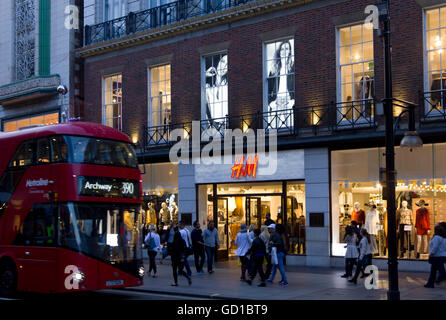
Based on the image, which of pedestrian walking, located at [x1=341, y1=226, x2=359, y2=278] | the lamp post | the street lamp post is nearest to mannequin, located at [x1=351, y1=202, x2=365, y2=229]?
pedestrian walking, located at [x1=341, y1=226, x2=359, y2=278]

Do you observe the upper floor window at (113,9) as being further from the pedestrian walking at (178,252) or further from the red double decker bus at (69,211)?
the pedestrian walking at (178,252)

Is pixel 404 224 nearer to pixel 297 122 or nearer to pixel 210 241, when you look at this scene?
pixel 297 122

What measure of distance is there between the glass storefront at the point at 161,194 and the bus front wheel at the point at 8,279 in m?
10.9

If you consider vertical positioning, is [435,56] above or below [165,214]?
above

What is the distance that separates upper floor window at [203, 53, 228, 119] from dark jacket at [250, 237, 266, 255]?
26.9 feet

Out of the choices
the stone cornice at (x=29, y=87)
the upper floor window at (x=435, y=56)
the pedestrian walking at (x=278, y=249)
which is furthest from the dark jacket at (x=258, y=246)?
the stone cornice at (x=29, y=87)

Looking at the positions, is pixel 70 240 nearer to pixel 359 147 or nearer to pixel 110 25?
pixel 359 147

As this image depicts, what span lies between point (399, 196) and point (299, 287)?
5.76m

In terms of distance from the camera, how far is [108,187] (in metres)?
14.3

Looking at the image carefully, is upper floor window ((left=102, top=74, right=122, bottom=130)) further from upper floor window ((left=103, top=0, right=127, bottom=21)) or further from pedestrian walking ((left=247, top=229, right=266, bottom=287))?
pedestrian walking ((left=247, top=229, right=266, bottom=287))

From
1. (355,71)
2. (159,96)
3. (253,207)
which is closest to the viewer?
(355,71)

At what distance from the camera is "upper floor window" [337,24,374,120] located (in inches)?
815

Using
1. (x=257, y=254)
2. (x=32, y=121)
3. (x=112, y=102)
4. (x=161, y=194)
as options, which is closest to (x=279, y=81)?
(x=161, y=194)

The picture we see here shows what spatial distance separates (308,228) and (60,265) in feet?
33.8
